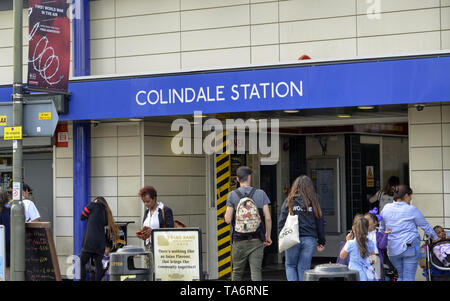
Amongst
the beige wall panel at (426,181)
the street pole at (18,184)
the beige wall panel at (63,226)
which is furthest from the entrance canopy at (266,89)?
the beige wall panel at (63,226)

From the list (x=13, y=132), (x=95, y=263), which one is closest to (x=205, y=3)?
(x=13, y=132)

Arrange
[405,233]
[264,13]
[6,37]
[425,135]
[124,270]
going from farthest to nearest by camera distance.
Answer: [6,37] → [264,13] → [425,135] → [405,233] → [124,270]

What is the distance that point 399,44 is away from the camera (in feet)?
39.8

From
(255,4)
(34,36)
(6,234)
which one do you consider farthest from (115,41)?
(6,234)

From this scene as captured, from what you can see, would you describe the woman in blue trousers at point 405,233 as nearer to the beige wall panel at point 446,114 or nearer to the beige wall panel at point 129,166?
the beige wall panel at point 446,114

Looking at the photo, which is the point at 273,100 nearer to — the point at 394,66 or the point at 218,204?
the point at 394,66

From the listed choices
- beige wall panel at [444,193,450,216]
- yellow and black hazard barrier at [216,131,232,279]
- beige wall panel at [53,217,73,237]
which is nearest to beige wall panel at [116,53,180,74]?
yellow and black hazard barrier at [216,131,232,279]

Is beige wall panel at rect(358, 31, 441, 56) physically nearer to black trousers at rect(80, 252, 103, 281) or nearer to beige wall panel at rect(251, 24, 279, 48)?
beige wall panel at rect(251, 24, 279, 48)

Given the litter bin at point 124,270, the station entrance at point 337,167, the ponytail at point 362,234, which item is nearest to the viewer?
the litter bin at point 124,270

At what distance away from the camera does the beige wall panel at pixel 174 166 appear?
14102 millimetres

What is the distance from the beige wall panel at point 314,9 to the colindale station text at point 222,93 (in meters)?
1.38

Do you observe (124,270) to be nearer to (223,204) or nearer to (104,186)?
(104,186)

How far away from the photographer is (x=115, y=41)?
1420cm

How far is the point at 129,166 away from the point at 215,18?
10.0 ft
